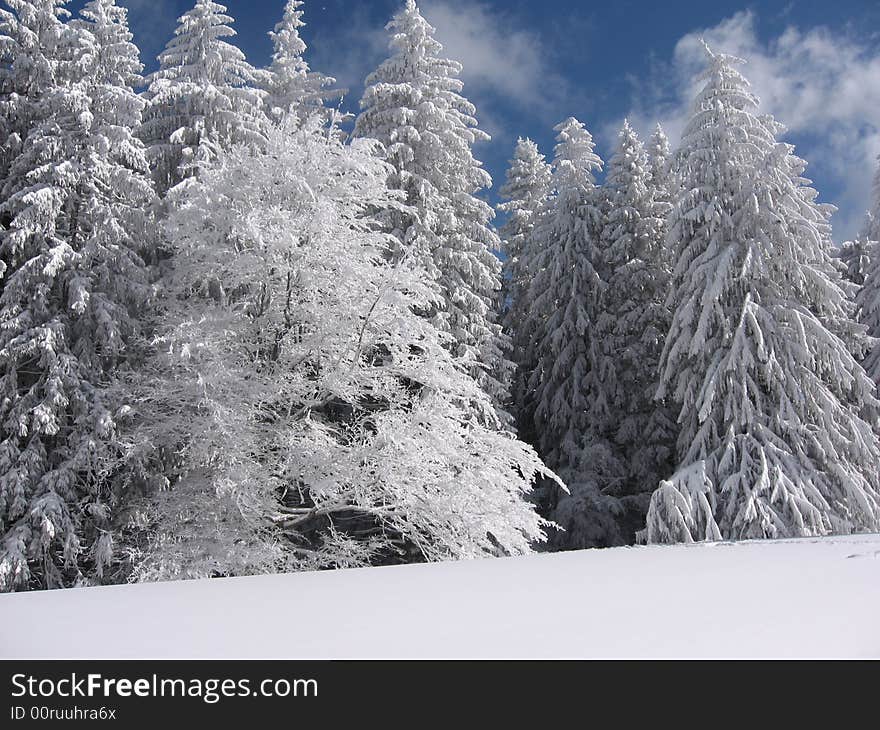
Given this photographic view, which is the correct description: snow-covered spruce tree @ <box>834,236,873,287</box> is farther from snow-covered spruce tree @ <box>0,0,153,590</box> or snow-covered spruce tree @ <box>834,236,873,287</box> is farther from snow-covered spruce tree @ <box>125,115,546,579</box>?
snow-covered spruce tree @ <box>0,0,153,590</box>

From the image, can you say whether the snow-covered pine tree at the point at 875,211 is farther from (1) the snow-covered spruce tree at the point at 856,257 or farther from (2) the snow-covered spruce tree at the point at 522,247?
(2) the snow-covered spruce tree at the point at 522,247

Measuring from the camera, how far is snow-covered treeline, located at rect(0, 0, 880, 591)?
967cm

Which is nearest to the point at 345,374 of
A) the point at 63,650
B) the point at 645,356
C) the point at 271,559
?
the point at 271,559

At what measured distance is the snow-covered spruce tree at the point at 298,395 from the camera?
9.18 m

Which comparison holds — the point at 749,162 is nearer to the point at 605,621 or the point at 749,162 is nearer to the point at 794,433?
the point at 794,433

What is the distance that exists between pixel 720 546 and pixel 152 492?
9.30 metres

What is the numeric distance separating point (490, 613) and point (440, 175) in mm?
14957

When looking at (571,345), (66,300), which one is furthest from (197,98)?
(571,345)

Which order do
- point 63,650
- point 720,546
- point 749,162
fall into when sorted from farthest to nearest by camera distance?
point 749,162, point 720,546, point 63,650

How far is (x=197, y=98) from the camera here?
48.8 feet

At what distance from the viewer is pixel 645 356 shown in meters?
20.0

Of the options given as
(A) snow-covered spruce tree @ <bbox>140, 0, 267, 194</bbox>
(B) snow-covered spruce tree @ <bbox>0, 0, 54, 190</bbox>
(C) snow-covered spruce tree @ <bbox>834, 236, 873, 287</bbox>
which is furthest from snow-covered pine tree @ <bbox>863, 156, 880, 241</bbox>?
(B) snow-covered spruce tree @ <bbox>0, 0, 54, 190</bbox>
